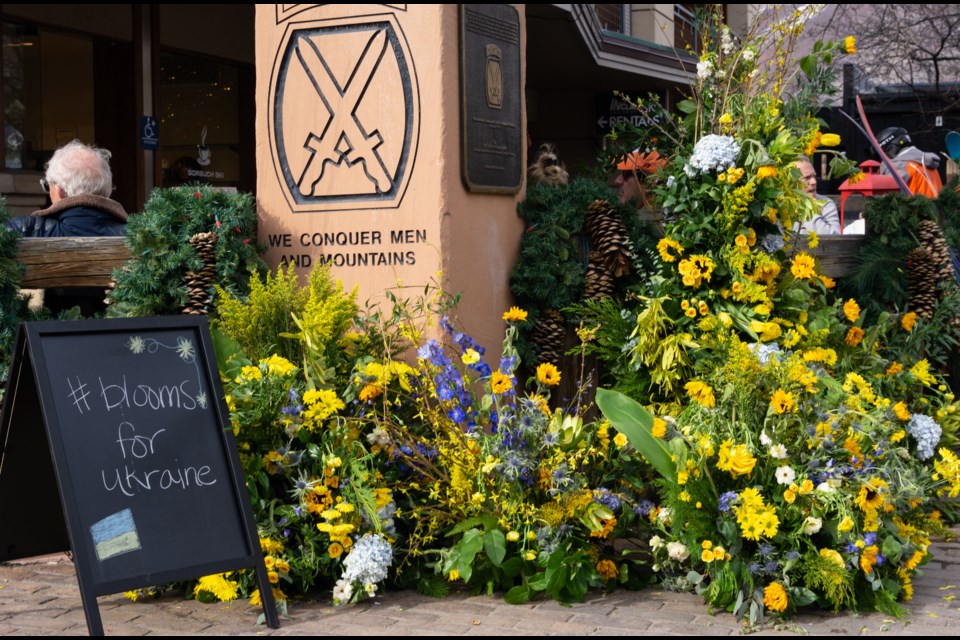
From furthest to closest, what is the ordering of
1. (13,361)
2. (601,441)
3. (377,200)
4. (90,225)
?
(90,225), (377,200), (601,441), (13,361)

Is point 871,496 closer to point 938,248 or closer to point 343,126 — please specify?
point 343,126

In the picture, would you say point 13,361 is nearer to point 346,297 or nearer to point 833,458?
point 346,297

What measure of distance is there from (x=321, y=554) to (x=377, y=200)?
183 centimetres

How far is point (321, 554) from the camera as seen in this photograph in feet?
15.2

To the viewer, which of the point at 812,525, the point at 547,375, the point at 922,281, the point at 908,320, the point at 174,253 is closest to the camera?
the point at 812,525

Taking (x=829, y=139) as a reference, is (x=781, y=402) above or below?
below

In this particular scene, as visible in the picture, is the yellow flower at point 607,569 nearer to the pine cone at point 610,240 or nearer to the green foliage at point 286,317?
the green foliage at point 286,317

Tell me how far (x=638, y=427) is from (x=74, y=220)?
316 centimetres

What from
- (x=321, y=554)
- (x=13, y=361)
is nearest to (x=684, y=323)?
(x=321, y=554)

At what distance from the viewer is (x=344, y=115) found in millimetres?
5848

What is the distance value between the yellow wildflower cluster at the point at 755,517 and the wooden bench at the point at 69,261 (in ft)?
10.3

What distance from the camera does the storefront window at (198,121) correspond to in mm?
11617

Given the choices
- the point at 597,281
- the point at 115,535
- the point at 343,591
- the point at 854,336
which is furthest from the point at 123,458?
the point at 854,336

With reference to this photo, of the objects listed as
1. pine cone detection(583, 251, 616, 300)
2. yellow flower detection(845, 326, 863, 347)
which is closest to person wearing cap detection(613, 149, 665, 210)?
pine cone detection(583, 251, 616, 300)
